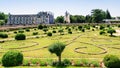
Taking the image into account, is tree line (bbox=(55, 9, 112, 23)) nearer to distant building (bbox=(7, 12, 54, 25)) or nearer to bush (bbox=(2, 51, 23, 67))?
distant building (bbox=(7, 12, 54, 25))

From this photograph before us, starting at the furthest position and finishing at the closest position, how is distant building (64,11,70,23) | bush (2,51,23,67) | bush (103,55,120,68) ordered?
distant building (64,11,70,23) → bush (2,51,23,67) → bush (103,55,120,68)

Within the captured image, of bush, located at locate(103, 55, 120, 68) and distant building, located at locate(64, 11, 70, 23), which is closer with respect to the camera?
bush, located at locate(103, 55, 120, 68)

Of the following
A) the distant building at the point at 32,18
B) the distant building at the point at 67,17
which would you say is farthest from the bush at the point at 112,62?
the distant building at the point at 32,18

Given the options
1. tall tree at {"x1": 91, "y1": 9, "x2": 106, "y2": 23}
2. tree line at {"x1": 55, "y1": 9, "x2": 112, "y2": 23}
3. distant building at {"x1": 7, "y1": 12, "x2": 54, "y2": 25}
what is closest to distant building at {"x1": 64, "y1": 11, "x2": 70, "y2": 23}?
tree line at {"x1": 55, "y1": 9, "x2": 112, "y2": 23}

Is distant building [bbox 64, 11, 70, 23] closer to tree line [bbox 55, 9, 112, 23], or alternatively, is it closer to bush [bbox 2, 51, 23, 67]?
tree line [bbox 55, 9, 112, 23]

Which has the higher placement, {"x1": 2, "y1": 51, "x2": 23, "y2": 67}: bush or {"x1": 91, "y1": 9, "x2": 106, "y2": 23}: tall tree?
{"x1": 91, "y1": 9, "x2": 106, "y2": 23}: tall tree

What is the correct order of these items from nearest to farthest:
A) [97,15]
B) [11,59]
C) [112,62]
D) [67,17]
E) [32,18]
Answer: [112,62], [11,59], [97,15], [67,17], [32,18]

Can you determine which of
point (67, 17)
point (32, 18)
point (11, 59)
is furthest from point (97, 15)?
point (11, 59)

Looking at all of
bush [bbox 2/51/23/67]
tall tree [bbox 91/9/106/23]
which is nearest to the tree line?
tall tree [bbox 91/9/106/23]

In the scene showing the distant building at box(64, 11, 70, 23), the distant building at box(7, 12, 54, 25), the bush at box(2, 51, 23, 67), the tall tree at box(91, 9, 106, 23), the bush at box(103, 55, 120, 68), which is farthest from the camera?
the distant building at box(7, 12, 54, 25)

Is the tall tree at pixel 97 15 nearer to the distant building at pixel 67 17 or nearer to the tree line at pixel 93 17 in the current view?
the tree line at pixel 93 17

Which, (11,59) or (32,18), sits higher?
(32,18)

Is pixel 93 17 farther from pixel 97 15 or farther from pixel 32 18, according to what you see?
pixel 32 18

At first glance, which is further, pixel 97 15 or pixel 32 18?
pixel 32 18
